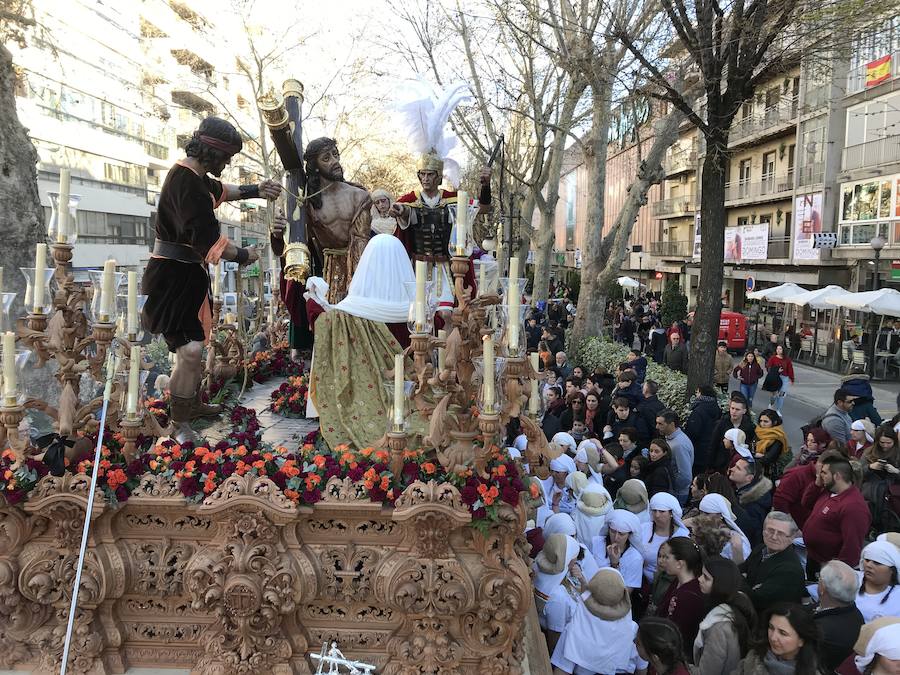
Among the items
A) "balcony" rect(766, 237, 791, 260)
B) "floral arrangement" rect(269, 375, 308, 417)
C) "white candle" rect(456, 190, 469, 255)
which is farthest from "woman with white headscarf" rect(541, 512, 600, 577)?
"balcony" rect(766, 237, 791, 260)

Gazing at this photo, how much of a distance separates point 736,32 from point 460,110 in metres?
10.9

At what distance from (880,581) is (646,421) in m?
Answer: 3.53

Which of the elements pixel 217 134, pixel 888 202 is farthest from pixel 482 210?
pixel 888 202

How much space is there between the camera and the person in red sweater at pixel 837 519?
→ 4773mm

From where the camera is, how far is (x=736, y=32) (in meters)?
8.81

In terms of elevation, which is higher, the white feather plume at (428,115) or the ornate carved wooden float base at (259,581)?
the white feather plume at (428,115)

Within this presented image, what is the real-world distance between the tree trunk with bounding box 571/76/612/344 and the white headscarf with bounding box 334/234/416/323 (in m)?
9.54

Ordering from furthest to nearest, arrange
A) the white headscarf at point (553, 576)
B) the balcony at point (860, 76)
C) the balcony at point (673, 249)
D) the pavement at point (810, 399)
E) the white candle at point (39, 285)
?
the balcony at point (673, 249) → the balcony at point (860, 76) → the pavement at point (810, 399) → the white headscarf at point (553, 576) → the white candle at point (39, 285)

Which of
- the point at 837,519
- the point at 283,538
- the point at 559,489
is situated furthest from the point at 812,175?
the point at 283,538

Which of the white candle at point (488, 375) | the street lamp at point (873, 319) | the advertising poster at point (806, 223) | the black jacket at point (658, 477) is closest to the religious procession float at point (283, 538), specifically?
the white candle at point (488, 375)

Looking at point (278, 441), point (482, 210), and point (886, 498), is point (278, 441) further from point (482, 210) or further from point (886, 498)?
point (886, 498)

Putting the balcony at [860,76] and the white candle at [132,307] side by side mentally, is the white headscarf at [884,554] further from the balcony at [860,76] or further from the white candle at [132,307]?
the balcony at [860,76]

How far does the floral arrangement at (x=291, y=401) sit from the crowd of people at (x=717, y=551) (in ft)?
7.39

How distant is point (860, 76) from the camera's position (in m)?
21.3
